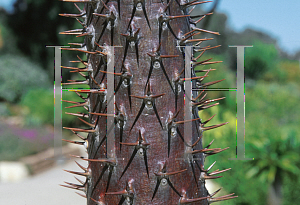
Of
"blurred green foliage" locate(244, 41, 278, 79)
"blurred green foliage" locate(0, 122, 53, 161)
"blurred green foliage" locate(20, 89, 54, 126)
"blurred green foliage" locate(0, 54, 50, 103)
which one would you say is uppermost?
"blurred green foliage" locate(244, 41, 278, 79)

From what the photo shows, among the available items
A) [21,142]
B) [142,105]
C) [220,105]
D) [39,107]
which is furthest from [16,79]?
[142,105]

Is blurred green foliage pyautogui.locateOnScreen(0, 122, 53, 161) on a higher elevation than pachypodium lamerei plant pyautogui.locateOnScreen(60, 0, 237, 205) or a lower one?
lower

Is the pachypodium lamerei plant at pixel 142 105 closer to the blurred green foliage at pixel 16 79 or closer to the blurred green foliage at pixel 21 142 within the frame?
the blurred green foliage at pixel 21 142

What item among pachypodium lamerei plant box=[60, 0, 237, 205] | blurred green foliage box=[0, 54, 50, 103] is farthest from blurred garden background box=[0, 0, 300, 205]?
pachypodium lamerei plant box=[60, 0, 237, 205]

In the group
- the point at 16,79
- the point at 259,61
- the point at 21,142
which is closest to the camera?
the point at 21,142

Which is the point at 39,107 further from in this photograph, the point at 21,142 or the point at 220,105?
the point at 220,105

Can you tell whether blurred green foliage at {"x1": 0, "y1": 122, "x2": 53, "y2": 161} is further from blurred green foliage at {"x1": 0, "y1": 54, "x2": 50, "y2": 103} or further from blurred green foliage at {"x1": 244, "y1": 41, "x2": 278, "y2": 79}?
blurred green foliage at {"x1": 244, "y1": 41, "x2": 278, "y2": 79}

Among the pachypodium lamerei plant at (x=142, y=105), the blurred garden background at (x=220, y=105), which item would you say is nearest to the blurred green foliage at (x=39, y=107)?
the blurred garden background at (x=220, y=105)

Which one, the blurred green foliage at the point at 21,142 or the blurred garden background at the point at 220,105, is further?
the blurred green foliage at the point at 21,142

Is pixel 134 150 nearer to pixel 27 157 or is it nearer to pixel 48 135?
pixel 27 157
